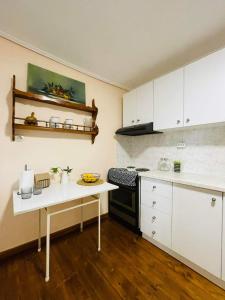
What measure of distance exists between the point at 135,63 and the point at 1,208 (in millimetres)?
2398

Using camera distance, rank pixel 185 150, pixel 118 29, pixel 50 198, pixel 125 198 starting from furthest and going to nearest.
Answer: pixel 125 198
pixel 185 150
pixel 118 29
pixel 50 198

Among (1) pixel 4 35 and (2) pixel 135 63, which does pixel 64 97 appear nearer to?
(1) pixel 4 35

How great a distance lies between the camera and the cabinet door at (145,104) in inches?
85.2

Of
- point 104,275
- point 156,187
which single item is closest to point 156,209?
point 156,187

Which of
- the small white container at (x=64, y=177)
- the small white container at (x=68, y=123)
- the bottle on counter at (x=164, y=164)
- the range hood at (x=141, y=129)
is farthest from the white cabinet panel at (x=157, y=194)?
the small white container at (x=68, y=123)

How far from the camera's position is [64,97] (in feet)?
6.52

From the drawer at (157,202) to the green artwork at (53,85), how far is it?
1.59m

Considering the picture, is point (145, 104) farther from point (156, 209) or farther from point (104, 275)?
point (104, 275)

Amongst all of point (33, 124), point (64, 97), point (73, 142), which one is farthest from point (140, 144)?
point (33, 124)

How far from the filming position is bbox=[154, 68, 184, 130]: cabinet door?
1809mm

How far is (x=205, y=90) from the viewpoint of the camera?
5.19 feet

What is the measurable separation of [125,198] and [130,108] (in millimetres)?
1445

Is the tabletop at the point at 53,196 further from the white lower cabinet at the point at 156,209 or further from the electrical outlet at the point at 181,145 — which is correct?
the electrical outlet at the point at 181,145

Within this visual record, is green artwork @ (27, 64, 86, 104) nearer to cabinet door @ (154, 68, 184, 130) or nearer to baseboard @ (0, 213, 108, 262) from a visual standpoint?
cabinet door @ (154, 68, 184, 130)
